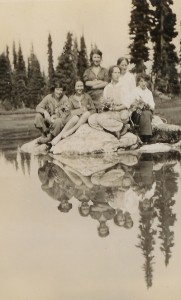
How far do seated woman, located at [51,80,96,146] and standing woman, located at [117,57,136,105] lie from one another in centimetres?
35

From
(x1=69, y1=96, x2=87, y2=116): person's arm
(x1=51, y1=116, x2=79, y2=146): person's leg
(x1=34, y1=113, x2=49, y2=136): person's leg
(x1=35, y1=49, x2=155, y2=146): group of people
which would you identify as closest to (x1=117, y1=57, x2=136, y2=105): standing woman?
(x1=35, y1=49, x2=155, y2=146): group of people

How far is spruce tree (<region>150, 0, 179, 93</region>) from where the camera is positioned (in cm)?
518

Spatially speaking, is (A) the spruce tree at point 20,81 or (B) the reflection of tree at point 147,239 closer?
(B) the reflection of tree at point 147,239

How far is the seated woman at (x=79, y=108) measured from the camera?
208 inches

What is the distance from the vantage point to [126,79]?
5.24 meters

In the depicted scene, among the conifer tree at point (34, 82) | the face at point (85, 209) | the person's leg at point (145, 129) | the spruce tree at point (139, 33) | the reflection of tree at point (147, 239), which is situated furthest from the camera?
the conifer tree at point (34, 82)

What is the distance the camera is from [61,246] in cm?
505

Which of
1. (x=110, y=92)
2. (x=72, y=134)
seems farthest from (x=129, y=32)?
(x=72, y=134)

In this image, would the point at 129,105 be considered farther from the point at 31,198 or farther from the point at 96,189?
the point at 31,198

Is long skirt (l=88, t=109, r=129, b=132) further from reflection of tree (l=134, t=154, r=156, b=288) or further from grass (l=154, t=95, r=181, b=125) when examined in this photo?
reflection of tree (l=134, t=154, r=156, b=288)

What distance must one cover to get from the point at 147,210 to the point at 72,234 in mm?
732

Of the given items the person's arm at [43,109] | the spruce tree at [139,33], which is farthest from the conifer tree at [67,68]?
the spruce tree at [139,33]

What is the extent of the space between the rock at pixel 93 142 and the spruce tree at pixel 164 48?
65 centimetres

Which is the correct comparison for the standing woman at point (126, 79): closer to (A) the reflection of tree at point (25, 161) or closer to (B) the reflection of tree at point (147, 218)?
(B) the reflection of tree at point (147, 218)
